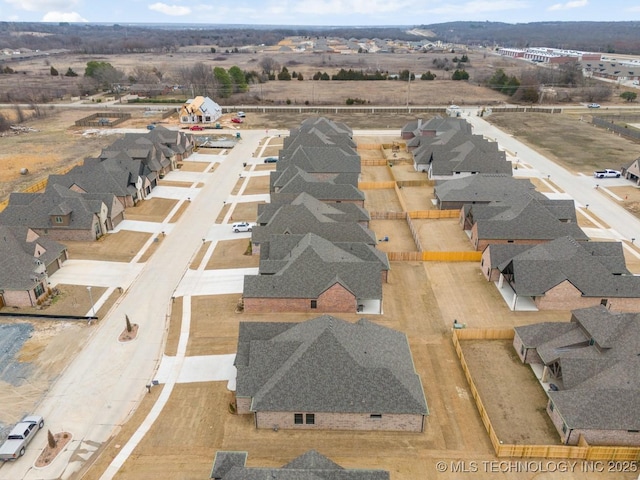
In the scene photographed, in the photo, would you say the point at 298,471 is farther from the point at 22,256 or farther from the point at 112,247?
the point at 112,247

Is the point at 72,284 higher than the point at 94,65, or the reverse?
the point at 94,65

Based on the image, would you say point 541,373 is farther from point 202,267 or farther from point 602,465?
point 202,267

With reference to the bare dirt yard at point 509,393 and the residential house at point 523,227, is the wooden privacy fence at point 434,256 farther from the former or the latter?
the bare dirt yard at point 509,393

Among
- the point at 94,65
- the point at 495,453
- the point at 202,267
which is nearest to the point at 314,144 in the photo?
the point at 202,267

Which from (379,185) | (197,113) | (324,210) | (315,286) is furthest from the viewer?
(197,113)

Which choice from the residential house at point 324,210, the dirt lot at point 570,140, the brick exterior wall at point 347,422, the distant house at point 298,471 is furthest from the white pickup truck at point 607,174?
the distant house at point 298,471

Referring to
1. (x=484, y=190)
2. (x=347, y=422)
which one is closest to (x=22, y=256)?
(x=347, y=422)

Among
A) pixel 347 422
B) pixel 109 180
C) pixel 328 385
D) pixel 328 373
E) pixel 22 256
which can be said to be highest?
pixel 109 180
